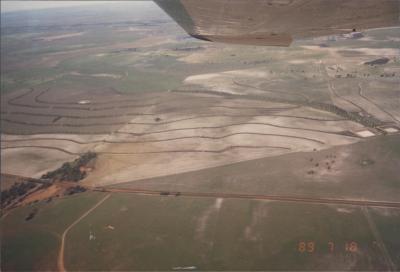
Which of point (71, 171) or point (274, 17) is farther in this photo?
point (71, 171)

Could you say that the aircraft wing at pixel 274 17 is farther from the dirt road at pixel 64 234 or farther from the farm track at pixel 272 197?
the farm track at pixel 272 197

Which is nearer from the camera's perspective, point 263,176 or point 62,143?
point 263,176

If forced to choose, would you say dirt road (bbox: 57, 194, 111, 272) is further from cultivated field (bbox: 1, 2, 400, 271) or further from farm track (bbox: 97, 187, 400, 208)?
farm track (bbox: 97, 187, 400, 208)

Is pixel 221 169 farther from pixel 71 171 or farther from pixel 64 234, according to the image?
pixel 71 171

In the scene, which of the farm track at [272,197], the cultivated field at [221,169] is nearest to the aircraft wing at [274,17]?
the cultivated field at [221,169]

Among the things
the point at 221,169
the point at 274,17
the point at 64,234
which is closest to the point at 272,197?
the point at 221,169

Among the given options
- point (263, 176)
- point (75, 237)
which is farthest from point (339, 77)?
point (75, 237)

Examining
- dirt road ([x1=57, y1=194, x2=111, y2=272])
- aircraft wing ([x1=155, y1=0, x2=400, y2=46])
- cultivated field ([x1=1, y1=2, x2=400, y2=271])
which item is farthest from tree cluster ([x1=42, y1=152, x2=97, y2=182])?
aircraft wing ([x1=155, y1=0, x2=400, y2=46])

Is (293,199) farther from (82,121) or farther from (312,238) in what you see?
(82,121)
